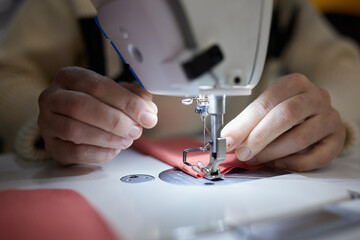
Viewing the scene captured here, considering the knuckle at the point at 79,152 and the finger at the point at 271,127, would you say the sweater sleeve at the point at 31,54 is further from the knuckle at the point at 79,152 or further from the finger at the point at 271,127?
the finger at the point at 271,127

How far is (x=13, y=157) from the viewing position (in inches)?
34.5

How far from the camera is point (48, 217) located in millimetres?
436

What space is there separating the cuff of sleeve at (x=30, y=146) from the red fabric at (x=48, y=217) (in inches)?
10.9

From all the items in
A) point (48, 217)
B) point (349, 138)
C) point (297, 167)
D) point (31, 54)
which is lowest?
point (48, 217)

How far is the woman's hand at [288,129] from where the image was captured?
65 cm

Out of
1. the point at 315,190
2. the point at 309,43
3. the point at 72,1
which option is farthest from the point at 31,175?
the point at 309,43

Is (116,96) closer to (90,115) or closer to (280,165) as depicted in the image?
(90,115)

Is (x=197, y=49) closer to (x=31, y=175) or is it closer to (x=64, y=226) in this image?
(x=64, y=226)

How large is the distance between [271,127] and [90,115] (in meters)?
0.40

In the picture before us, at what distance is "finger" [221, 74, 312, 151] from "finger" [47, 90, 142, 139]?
0.68 ft

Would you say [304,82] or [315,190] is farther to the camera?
Result: [304,82]

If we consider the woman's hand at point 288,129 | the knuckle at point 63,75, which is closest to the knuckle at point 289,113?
the woman's hand at point 288,129

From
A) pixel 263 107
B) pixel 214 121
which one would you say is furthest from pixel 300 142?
pixel 214 121

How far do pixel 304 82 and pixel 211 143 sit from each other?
312 mm
